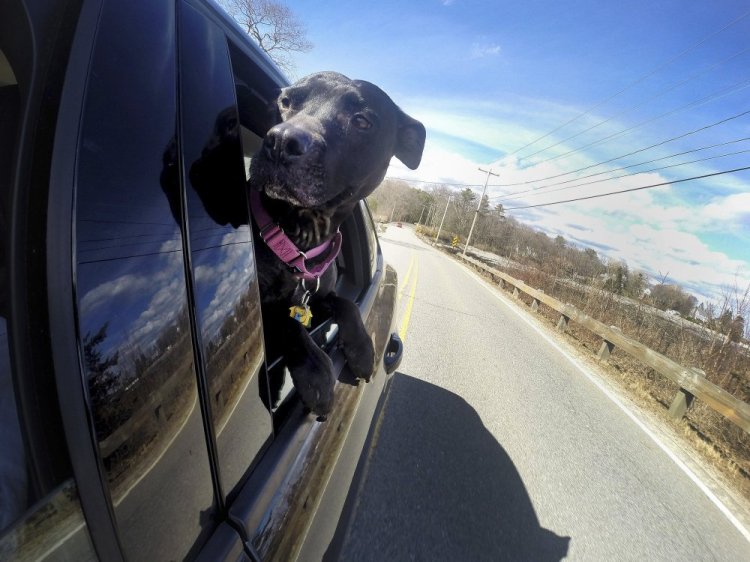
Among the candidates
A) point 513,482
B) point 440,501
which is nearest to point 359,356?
point 440,501

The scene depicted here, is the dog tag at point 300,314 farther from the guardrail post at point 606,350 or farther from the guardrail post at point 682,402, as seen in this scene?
the guardrail post at point 606,350

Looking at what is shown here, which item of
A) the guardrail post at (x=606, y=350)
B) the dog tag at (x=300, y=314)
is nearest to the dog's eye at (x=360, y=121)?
the dog tag at (x=300, y=314)

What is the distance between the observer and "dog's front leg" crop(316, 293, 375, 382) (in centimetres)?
208

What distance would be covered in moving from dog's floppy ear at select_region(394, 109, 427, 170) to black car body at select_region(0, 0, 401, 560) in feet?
5.71

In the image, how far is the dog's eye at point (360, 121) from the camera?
7.19ft

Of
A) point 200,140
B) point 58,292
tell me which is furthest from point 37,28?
point 58,292

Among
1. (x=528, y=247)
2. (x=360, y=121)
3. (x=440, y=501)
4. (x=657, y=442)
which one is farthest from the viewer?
(x=528, y=247)

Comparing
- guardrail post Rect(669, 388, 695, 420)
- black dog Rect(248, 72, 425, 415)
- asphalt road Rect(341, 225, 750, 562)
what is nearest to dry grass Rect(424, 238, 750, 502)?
guardrail post Rect(669, 388, 695, 420)

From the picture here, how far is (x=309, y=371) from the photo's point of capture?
4.96 feet

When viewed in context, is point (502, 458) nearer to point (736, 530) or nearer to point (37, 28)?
point (736, 530)

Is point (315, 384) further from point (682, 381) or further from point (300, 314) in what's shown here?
point (682, 381)

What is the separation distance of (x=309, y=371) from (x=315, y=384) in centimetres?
6

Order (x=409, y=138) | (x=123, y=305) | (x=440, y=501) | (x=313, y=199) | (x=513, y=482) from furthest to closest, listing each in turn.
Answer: (x=513, y=482), (x=440, y=501), (x=409, y=138), (x=313, y=199), (x=123, y=305)

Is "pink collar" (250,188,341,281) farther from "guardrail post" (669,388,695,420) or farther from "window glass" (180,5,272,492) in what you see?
"guardrail post" (669,388,695,420)
